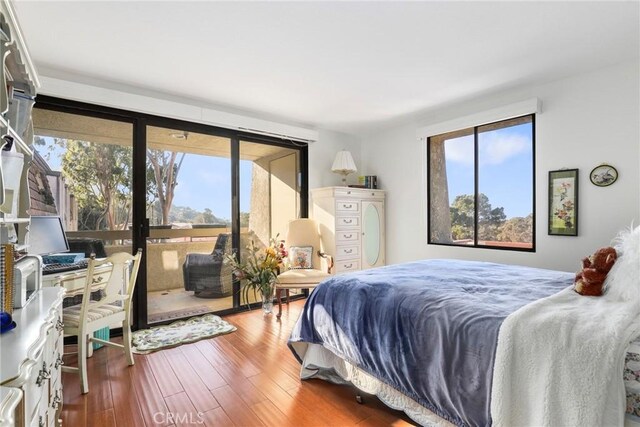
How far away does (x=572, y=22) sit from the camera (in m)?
2.10

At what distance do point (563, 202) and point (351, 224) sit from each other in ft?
7.46

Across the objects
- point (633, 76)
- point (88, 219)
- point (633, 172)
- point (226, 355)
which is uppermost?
point (633, 76)

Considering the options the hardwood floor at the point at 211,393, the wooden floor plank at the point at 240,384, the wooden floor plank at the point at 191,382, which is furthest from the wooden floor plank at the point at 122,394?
the wooden floor plank at the point at 240,384

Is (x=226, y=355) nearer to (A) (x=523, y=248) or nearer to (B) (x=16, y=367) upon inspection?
(B) (x=16, y=367)

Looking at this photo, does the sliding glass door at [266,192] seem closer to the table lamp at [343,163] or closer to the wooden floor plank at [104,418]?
the table lamp at [343,163]

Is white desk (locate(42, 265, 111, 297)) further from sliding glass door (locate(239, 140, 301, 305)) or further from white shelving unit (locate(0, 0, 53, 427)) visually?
sliding glass door (locate(239, 140, 301, 305))

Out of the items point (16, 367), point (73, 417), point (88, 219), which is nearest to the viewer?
point (16, 367)

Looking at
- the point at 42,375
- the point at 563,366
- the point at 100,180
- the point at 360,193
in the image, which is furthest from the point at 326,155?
the point at 42,375

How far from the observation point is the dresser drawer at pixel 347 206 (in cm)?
409

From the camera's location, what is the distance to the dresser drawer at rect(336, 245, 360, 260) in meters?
4.07

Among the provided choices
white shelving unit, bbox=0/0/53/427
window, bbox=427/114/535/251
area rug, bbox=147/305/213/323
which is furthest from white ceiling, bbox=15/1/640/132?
area rug, bbox=147/305/213/323

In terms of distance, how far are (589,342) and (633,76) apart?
273cm

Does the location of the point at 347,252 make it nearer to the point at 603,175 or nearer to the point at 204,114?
the point at 204,114

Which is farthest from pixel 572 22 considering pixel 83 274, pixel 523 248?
pixel 83 274
